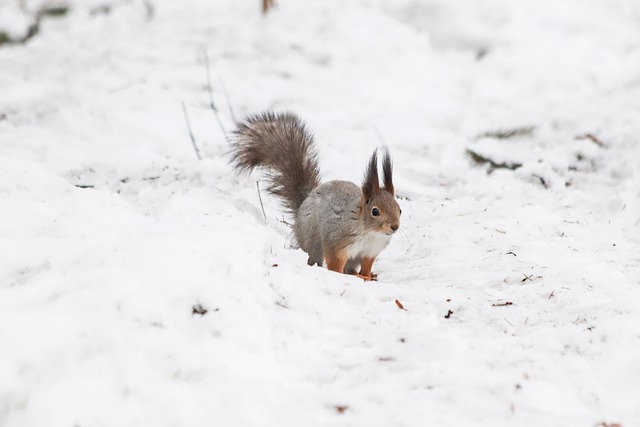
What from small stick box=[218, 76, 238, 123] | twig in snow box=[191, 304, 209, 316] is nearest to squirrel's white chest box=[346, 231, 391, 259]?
twig in snow box=[191, 304, 209, 316]

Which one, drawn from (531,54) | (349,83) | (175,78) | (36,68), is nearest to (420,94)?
(349,83)

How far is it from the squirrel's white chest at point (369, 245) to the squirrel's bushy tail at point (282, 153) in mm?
701

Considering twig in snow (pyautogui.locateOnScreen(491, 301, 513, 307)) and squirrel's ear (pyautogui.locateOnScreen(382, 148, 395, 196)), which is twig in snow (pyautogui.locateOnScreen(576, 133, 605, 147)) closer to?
squirrel's ear (pyautogui.locateOnScreen(382, 148, 395, 196))

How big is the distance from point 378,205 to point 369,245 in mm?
285

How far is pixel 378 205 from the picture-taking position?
400 cm

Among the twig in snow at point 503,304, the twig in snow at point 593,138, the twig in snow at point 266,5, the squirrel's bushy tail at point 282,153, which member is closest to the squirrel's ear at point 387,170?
the squirrel's bushy tail at point 282,153

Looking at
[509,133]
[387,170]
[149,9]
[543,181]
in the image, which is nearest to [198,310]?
[387,170]

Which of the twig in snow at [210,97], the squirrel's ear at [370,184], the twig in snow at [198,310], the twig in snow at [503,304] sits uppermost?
the twig in snow at [198,310]

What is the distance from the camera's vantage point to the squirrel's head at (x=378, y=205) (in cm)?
397

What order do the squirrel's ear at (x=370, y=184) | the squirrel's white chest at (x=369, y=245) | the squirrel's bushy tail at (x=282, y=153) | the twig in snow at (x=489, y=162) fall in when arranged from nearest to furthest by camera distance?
1. the squirrel's ear at (x=370, y=184)
2. the squirrel's white chest at (x=369, y=245)
3. the squirrel's bushy tail at (x=282, y=153)
4. the twig in snow at (x=489, y=162)

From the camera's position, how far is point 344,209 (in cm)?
424

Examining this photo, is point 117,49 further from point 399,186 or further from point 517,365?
point 517,365

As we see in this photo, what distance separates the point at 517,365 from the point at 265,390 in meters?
0.99

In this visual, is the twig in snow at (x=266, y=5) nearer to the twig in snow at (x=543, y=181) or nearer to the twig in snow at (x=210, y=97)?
the twig in snow at (x=210, y=97)
